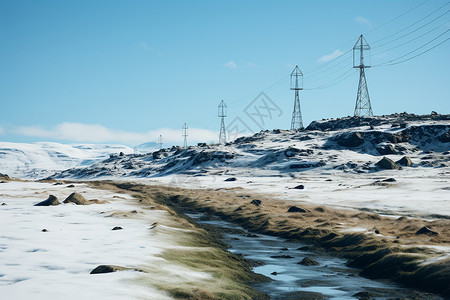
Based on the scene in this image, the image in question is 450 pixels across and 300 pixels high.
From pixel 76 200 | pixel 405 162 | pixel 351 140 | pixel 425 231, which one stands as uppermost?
pixel 351 140

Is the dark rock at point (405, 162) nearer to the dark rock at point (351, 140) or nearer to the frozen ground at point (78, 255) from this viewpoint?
the dark rock at point (351, 140)

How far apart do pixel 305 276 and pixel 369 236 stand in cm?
1033

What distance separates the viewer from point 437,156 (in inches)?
4867

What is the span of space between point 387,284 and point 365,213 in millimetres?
23104

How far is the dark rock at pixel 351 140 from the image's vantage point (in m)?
147

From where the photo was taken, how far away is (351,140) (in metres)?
148

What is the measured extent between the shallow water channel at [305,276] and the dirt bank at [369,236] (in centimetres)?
103

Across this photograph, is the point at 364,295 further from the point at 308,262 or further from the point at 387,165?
the point at 387,165

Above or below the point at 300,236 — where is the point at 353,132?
above

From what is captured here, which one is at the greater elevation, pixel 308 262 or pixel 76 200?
pixel 76 200

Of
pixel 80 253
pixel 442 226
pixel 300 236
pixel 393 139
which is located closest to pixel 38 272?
pixel 80 253

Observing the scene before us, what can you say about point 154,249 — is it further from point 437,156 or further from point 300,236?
point 437,156

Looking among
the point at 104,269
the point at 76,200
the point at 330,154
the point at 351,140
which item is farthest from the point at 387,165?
the point at 104,269

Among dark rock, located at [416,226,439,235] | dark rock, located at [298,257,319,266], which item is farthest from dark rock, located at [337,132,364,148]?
dark rock, located at [298,257,319,266]
